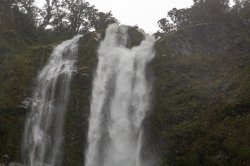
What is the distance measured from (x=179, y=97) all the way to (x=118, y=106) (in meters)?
4.52

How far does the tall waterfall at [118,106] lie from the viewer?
25922 mm

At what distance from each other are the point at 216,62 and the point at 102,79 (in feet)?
28.6

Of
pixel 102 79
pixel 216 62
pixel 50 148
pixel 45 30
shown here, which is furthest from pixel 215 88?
pixel 45 30

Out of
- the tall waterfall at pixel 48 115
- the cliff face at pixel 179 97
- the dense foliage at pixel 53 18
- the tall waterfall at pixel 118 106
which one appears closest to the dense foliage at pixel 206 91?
the cliff face at pixel 179 97

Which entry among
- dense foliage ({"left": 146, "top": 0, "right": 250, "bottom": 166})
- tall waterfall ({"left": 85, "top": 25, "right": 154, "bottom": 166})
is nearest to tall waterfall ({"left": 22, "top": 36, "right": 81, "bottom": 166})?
tall waterfall ({"left": 85, "top": 25, "right": 154, "bottom": 166})

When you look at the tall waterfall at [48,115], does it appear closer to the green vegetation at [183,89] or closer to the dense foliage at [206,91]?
the green vegetation at [183,89]

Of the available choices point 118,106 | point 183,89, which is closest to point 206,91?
point 183,89

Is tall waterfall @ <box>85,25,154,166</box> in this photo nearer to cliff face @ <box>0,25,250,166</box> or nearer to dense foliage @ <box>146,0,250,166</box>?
cliff face @ <box>0,25,250,166</box>

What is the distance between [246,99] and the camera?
2322 cm

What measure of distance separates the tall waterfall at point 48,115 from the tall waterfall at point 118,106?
2156 mm

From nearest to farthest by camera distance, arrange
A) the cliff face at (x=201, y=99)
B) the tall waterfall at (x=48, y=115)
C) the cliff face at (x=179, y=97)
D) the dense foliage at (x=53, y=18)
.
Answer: the cliff face at (x=201, y=99), the cliff face at (x=179, y=97), the tall waterfall at (x=48, y=115), the dense foliage at (x=53, y=18)

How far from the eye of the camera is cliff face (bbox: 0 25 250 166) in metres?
22.3

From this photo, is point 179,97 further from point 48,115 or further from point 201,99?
point 48,115

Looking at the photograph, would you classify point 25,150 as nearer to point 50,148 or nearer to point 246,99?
point 50,148
